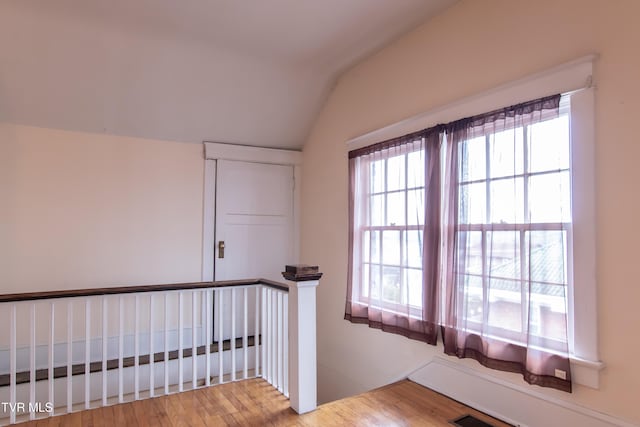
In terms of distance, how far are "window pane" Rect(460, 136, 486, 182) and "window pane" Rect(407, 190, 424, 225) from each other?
0.40m

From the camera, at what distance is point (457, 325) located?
99.4 inches

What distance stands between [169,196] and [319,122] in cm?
180

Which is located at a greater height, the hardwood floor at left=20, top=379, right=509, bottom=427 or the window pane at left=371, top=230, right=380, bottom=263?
the window pane at left=371, top=230, right=380, bottom=263

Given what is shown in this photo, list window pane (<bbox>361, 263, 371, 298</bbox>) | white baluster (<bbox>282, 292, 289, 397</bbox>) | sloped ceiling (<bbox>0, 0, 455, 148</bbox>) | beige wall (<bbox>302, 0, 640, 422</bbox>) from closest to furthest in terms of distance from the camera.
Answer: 1. beige wall (<bbox>302, 0, 640, 422</bbox>)
2. sloped ceiling (<bbox>0, 0, 455, 148</bbox>)
3. white baluster (<bbox>282, 292, 289, 397</bbox>)
4. window pane (<bbox>361, 263, 371, 298</bbox>)

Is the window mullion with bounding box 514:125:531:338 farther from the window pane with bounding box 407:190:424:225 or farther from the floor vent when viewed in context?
the window pane with bounding box 407:190:424:225

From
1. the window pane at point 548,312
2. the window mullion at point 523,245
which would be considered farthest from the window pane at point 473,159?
the window pane at point 548,312

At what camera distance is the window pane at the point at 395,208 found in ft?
9.98

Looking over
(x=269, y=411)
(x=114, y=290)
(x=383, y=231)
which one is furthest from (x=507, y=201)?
(x=114, y=290)

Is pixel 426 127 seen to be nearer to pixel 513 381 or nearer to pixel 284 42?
pixel 284 42

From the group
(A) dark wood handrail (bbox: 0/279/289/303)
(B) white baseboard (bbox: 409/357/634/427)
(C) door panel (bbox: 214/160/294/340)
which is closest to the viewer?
(B) white baseboard (bbox: 409/357/634/427)

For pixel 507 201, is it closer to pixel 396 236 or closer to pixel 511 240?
pixel 511 240

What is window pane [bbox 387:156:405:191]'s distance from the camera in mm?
3062

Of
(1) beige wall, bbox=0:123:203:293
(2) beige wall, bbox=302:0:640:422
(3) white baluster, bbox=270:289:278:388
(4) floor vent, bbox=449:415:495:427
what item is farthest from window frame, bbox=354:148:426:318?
(1) beige wall, bbox=0:123:203:293

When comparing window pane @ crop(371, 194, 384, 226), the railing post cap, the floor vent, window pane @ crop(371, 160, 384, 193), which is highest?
window pane @ crop(371, 160, 384, 193)
